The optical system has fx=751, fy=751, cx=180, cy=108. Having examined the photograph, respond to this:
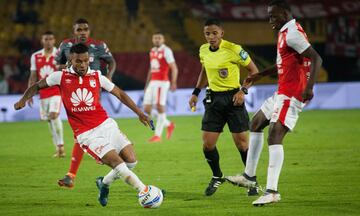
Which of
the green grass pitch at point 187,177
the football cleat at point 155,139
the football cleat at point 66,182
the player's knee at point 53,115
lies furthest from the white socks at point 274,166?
the football cleat at point 155,139

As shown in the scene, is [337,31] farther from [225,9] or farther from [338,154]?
[338,154]

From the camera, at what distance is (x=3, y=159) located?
47.2 feet

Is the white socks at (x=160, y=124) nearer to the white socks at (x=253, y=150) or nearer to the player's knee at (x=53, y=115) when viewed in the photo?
the player's knee at (x=53, y=115)

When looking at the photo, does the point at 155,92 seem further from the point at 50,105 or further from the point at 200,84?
the point at 200,84

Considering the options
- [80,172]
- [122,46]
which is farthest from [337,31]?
[80,172]

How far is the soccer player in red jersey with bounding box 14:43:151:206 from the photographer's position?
8742 millimetres

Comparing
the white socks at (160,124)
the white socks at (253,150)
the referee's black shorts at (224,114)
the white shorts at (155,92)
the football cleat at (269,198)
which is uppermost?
the referee's black shorts at (224,114)

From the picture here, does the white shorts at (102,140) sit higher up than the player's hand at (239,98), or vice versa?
the player's hand at (239,98)

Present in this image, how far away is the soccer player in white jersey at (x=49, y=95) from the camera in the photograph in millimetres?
15047

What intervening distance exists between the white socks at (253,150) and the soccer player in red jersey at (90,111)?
1449 millimetres

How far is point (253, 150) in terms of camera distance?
9336mm

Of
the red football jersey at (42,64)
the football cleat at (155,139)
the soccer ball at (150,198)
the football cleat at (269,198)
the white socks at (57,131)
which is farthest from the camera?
the football cleat at (155,139)

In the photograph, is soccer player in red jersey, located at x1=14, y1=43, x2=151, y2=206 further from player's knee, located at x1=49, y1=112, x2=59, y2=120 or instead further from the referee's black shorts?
player's knee, located at x1=49, y1=112, x2=59, y2=120

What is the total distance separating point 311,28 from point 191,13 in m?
5.26
